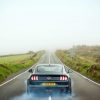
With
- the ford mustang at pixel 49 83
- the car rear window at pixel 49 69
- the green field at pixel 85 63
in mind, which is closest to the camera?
the ford mustang at pixel 49 83

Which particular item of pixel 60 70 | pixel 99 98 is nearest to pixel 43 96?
pixel 60 70

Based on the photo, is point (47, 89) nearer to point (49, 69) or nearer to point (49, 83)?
point (49, 83)

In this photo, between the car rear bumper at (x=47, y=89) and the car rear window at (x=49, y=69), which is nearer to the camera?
the car rear bumper at (x=47, y=89)

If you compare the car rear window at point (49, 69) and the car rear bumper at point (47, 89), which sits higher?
the car rear window at point (49, 69)

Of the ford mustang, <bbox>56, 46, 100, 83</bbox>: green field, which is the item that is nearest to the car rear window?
the ford mustang

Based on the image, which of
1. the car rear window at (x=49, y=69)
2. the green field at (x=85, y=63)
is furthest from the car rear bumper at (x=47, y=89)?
the green field at (x=85, y=63)

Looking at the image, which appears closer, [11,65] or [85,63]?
[11,65]

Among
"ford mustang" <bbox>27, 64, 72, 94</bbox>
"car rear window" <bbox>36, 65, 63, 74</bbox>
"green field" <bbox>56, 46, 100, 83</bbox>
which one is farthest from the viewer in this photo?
"green field" <bbox>56, 46, 100, 83</bbox>

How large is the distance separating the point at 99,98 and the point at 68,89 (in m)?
1.43

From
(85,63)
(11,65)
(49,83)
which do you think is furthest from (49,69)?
(85,63)

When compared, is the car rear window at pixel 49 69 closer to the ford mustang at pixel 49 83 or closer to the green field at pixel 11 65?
the ford mustang at pixel 49 83

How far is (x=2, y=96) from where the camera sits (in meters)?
14.8

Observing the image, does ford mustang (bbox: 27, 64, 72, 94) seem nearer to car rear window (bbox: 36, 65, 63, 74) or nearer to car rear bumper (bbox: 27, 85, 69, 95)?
car rear bumper (bbox: 27, 85, 69, 95)

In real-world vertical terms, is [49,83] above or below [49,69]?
below
